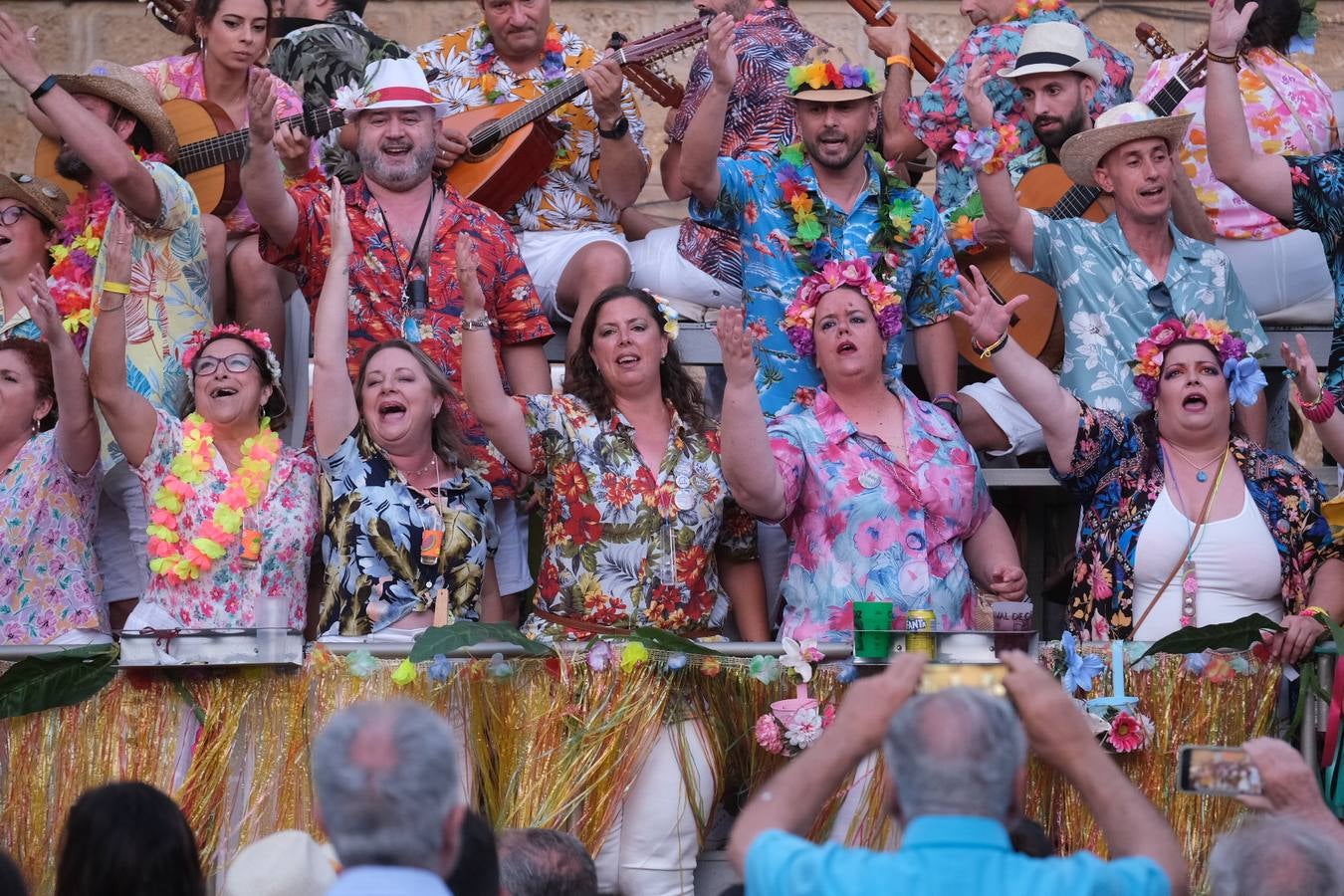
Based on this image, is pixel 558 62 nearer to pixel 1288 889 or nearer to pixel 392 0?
pixel 392 0

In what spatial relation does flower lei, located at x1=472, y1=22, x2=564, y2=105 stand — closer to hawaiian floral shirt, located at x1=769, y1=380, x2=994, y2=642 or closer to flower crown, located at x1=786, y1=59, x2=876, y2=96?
flower crown, located at x1=786, y1=59, x2=876, y2=96

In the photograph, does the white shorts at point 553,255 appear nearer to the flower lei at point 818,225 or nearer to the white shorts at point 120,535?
Result: the flower lei at point 818,225

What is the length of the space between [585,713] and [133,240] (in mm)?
2216

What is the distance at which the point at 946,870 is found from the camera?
→ 117 inches

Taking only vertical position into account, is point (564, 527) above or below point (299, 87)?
below

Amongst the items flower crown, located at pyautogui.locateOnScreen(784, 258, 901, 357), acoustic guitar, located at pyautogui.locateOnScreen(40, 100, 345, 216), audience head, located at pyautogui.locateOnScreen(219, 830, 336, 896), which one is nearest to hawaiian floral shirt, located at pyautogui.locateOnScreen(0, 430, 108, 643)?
acoustic guitar, located at pyautogui.locateOnScreen(40, 100, 345, 216)

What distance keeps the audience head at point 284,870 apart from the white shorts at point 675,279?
320cm

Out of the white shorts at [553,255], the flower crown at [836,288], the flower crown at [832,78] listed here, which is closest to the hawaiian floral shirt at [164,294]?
the white shorts at [553,255]

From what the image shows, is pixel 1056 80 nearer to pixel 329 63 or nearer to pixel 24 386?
pixel 329 63

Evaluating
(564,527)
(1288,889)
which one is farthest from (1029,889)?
(564,527)

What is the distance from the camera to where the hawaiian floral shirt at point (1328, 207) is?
238 inches

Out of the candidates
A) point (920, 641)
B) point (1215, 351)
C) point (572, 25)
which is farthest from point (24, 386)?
point (572, 25)

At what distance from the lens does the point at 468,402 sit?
18.6 feet

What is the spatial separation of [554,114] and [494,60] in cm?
34
